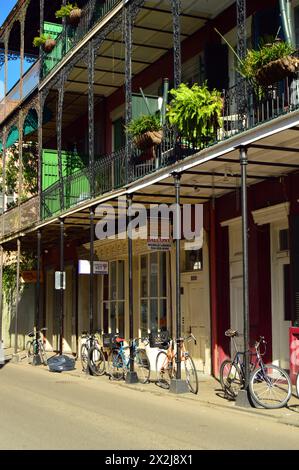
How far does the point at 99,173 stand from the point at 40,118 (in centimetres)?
393

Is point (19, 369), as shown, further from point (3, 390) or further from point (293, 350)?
point (293, 350)

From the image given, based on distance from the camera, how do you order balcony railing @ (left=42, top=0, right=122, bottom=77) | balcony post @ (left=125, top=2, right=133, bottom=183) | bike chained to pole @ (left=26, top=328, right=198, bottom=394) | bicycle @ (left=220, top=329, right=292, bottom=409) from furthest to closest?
balcony railing @ (left=42, top=0, right=122, bottom=77) → balcony post @ (left=125, top=2, right=133, bottom=183) → bike chained to pole @ (left=26, top=328, right=198, bottom=394) → bicycle @ (left=220, top=329, right=292, bottom=409)

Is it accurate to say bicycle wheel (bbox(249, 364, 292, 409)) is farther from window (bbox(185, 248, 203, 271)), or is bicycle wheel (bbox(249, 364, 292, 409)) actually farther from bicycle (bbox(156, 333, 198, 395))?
window (bbox(185, 248, 203, 271))

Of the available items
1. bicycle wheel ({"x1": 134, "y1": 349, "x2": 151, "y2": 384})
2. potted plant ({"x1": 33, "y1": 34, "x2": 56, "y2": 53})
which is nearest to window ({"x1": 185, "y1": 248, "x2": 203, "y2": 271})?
bicycle wheel ({"x1": 134, "y1": 349, "x2": 151, "y2": 384})

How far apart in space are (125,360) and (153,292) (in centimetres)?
412

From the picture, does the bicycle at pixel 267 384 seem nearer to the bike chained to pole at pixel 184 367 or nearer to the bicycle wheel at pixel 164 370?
→ the bike chained to pole at pixel 184 367

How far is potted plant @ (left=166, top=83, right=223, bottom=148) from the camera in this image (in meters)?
11.6

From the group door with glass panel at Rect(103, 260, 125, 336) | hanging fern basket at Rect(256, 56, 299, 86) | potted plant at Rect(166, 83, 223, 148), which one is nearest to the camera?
hanging fern basket at Rect(256, 56, 299, 86)

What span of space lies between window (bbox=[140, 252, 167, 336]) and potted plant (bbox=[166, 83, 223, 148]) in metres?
6.05

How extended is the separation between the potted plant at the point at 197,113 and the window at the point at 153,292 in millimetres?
6052

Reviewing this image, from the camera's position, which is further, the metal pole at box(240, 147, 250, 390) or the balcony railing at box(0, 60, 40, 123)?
the balcony railing at box(0, 60, 40, 123)

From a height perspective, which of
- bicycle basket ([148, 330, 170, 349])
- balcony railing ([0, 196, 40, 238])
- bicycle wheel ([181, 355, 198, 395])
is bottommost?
bicycle wheel ([181, 355, 198, 395])

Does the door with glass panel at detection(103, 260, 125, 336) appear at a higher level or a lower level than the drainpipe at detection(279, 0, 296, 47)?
lower

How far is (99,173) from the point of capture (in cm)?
1744
